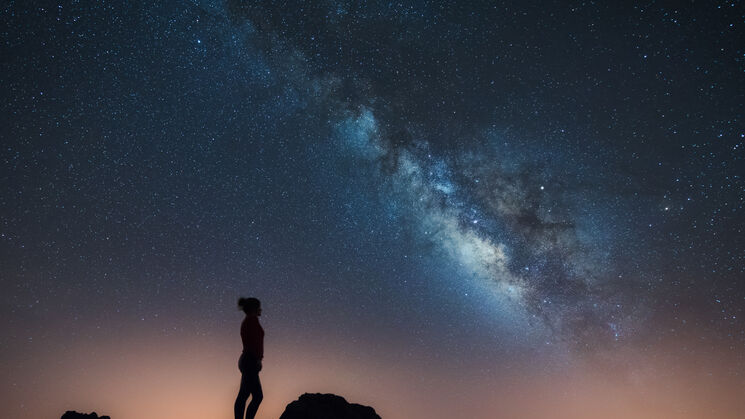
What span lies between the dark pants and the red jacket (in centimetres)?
9

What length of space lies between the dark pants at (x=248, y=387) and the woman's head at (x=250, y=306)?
1.92 feet

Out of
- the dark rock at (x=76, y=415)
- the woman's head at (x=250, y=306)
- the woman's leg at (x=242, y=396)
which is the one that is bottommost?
the dark rock at (x=76, y=415)

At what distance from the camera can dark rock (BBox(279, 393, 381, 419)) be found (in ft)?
22.7

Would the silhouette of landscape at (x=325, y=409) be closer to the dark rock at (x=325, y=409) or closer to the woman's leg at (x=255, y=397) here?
the dark rock at (x=325, y=409)

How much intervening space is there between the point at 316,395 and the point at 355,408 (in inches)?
→ 31.3

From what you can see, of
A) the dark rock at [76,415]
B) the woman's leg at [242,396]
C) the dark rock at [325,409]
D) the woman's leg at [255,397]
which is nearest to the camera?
the woman's leg at [242,396]

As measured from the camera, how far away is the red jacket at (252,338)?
19.3 feet

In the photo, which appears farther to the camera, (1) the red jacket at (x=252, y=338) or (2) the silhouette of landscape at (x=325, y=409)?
(2) the silhouette of landscape at (x=325, y=409)

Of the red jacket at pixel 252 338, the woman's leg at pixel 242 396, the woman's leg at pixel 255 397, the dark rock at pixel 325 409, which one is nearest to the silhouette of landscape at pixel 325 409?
the dark rock at pixel 325 409

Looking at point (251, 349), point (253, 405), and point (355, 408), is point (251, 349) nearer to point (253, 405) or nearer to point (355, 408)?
point (253, 405)

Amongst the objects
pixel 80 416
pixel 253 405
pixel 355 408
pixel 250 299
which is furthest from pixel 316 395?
pixel 80 416

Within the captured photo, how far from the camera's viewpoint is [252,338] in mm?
5891

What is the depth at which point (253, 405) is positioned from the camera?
19.4ft

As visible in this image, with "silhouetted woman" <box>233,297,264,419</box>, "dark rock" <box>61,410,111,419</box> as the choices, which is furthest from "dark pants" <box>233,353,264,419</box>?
"dark rock" <box>61,410,111,419</box>
